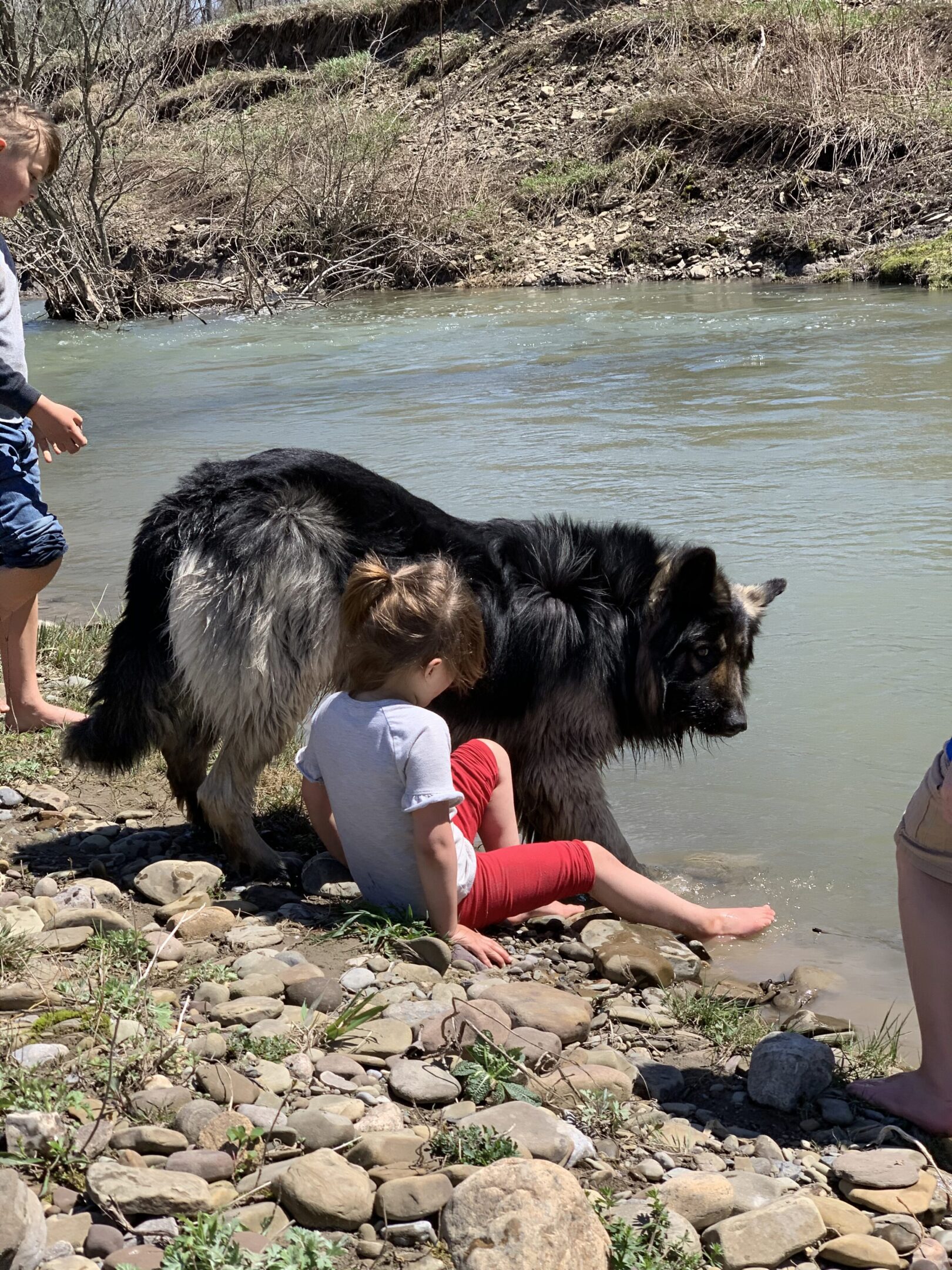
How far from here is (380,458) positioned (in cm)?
1136

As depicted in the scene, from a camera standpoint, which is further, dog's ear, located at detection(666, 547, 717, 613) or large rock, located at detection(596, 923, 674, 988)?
dog's ear, located at detection(666, 547, 717, 613)

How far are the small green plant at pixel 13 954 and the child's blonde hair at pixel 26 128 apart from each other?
298 cm

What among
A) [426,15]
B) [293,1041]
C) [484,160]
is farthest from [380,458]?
[426,15]

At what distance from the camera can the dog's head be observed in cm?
499

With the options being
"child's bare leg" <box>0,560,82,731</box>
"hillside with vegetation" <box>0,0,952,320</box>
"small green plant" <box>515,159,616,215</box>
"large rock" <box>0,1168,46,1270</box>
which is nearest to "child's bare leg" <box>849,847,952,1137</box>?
"large rock" <box>0,1168,46,1270</box>

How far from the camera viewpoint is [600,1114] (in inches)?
113

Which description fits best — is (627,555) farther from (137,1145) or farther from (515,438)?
(515,438)

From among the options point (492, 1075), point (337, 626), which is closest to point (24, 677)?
point (337, 626)

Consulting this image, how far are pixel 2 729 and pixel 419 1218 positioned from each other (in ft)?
12.3

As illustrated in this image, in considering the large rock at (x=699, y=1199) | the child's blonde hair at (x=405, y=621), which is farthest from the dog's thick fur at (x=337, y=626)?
the large rock at (x=699, y=1199)

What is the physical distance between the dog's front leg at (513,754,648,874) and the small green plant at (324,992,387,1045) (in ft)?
5.78

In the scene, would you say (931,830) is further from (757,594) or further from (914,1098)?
(757,594)

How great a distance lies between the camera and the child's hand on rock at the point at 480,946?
12.7 ft

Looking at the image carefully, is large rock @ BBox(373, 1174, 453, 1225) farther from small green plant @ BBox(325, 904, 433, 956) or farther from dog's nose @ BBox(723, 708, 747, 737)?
dog's nose @ BBox(723, 708, 747, 737)
